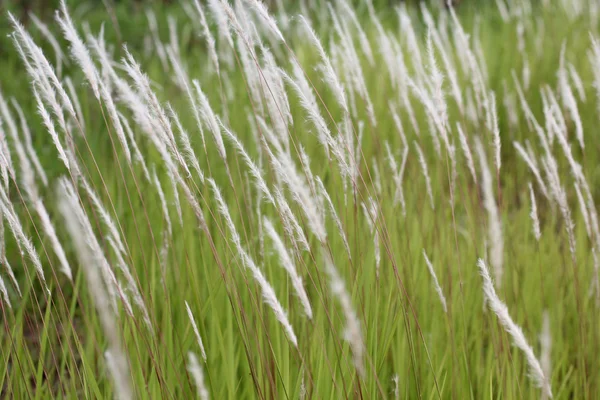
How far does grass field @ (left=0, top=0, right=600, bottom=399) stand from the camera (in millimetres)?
1074

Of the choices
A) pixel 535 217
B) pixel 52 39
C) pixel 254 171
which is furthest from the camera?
pixel 52 39

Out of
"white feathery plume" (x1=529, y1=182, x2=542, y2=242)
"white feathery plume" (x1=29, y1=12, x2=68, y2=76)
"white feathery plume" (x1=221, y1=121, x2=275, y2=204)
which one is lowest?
"white feathery plume" (x1=529, y1=182, x2=542, y2=242)

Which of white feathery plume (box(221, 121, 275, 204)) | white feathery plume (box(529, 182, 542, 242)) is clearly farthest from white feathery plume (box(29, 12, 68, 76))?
white feathery plume (box(529, 182, 542, 242))

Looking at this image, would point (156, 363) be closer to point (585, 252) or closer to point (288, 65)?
point (585, 252)

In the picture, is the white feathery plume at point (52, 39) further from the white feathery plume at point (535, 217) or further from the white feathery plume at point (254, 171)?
the white feathery plume at point (535, 217)

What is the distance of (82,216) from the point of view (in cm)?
103

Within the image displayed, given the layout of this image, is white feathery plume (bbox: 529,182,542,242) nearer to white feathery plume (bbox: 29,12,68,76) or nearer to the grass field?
the grass field

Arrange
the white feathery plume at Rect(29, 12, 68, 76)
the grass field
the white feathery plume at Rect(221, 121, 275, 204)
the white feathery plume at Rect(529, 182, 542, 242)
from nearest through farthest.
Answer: the white feathery plume at Rect(221, 121, 275, 204)
the grass field
the white feathery plume at Rect(529, 182, 542, 242)
the white feathery plume at Rect(29, 12, 68, 76)

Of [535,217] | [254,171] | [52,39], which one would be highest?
[52,39]

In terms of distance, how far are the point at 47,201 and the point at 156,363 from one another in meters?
1.44

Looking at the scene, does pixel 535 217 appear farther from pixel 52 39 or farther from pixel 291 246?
pixel 52 39

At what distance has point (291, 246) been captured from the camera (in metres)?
1.44

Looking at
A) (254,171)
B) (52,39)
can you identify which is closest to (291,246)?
(254,171)

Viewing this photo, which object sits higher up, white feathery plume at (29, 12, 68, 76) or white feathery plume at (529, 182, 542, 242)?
white feathery plume at (29, 12, 68, 76)
